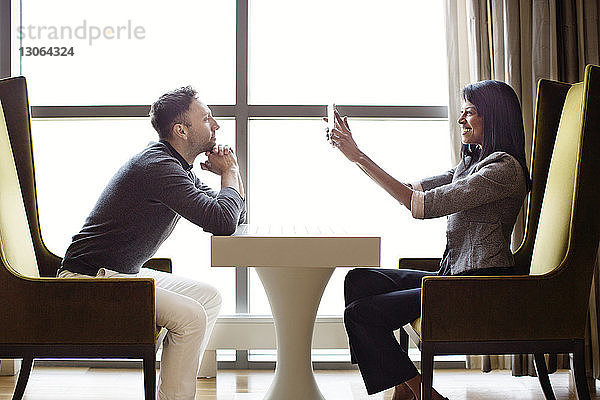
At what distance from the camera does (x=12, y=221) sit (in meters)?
2.24

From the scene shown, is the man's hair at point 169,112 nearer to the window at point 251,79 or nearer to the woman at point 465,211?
the woman at point 465,211

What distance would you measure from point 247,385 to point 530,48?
188cm

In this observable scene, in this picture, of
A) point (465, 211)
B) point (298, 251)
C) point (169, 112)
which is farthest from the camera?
point (169, 112)

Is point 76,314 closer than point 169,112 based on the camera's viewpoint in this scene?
Yes

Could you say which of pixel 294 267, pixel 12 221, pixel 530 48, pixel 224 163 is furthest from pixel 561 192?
pixel 12 221

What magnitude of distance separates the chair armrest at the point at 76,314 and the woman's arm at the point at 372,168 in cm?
78

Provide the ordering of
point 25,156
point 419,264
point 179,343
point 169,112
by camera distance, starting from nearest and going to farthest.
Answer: point 179,343, point 169,112, point 25,156, point 419,264

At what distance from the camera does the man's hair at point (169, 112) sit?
238 centimetres

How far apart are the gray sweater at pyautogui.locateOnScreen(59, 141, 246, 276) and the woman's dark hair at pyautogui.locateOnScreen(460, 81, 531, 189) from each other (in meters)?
0.85

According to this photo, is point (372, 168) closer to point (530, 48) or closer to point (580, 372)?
point (580, 372)

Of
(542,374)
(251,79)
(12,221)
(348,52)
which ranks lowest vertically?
(542,374)

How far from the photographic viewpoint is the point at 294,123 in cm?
328

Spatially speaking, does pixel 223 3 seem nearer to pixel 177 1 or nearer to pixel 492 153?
pixel 177 1

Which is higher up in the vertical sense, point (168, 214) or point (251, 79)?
point (251, 79)
